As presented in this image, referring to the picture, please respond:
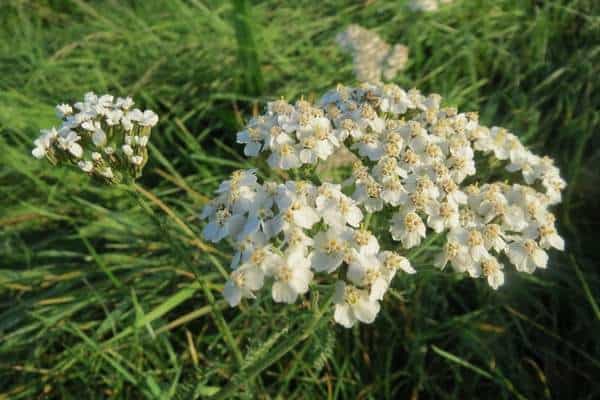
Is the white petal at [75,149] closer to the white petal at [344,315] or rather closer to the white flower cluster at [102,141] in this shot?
the white flower cluster at [102,141]

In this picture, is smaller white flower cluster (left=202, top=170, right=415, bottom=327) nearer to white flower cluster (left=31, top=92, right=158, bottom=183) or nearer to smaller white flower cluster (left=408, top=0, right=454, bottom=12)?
white flower cluster (left=31, top=92, right=158, bottom=183)

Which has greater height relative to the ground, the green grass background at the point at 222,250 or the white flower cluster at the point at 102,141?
the white flower cluster at the point at 102,141

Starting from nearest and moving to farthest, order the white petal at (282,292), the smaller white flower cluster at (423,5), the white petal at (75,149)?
1. the white petal at (282,292)
2. the white petal at (75,149)
3. the smaller white flower cluster at (423,5)

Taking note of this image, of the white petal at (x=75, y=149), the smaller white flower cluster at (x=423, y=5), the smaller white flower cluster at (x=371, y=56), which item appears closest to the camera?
the white petal at (x=75, y=149)

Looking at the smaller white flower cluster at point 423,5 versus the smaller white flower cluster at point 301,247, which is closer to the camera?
the smaller white flower cluster at point 301,247

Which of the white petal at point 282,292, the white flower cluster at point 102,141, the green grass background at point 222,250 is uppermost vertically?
the white flower cluster at point 102,141

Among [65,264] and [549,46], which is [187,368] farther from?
[549,46]

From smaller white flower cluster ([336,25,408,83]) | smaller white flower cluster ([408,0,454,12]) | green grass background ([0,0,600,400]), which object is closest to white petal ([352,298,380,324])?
green grass background ([0,0,600,400])

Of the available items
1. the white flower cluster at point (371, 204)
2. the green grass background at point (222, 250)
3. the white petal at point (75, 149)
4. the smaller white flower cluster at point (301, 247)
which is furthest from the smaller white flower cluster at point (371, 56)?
the white petal at point (75, 149)
